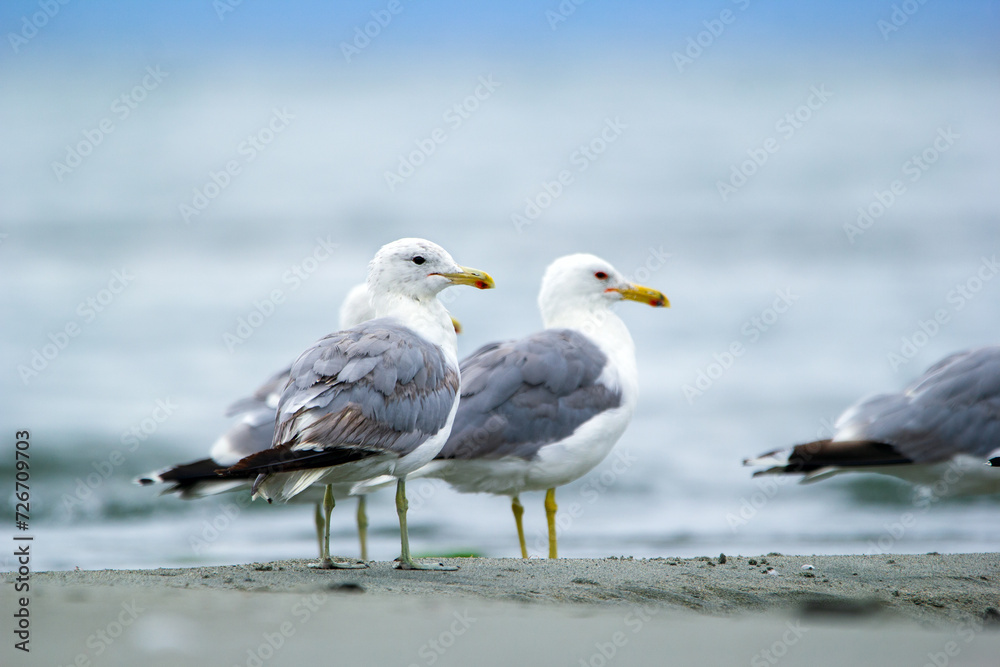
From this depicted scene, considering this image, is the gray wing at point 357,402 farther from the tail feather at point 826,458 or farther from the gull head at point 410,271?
the tail feather at point 826,458

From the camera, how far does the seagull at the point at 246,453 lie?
21.5 ft

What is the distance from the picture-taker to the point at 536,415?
6.74 m

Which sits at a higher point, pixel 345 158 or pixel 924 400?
pixel 345 158

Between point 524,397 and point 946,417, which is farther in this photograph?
point 946,417

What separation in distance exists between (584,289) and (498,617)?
14.1 feet

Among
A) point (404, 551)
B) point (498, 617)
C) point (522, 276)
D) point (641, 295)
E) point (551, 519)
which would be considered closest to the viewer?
point (498, 617)

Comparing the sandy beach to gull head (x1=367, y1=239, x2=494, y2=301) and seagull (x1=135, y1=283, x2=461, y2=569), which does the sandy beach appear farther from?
gull head (x1=367, y1=239, x2=494, y2=301)

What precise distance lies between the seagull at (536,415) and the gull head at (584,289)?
19.3 inches

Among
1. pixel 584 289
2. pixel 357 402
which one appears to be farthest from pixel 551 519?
pixel 357 402

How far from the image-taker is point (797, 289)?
61.8 ft

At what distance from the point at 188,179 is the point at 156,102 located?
60.5ft

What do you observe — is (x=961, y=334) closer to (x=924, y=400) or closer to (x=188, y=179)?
(x=924, y=400)

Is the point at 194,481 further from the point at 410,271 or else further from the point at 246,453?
the point at 410,271

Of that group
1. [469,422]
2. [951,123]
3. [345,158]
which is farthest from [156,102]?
[469,422]
